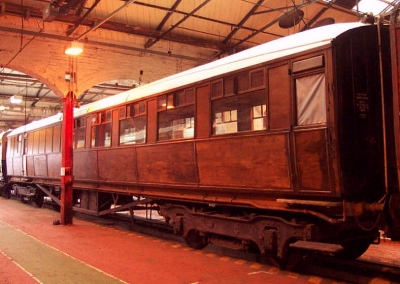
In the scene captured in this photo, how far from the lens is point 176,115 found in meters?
7.67

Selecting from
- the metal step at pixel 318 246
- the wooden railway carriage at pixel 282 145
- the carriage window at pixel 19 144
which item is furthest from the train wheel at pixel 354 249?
the carriage window at pixel 19 144

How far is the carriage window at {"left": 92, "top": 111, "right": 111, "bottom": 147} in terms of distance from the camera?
10.1 m

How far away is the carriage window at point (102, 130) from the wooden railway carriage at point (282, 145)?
2.19 m

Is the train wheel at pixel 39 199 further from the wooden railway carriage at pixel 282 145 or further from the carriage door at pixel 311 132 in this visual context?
the carriage door at pixel 311 132

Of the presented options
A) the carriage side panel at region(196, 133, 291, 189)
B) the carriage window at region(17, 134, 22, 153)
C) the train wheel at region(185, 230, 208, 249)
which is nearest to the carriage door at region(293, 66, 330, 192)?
the carriage side panel at region(196, 133, 291, 189)

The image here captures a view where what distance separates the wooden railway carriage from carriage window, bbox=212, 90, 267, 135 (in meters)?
0.02

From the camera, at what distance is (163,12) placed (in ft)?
40.3

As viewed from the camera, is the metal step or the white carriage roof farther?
the white carriage roof

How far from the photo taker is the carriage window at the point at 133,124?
8633mm

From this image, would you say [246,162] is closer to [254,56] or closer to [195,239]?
[254,56]

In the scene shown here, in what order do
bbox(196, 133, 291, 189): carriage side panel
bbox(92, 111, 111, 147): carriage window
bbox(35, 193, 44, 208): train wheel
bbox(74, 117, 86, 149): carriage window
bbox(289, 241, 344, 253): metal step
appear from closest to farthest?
bbox(289, 241, 344, 253): metal step < bbox(196, 133, 291, 189): carriage side panel < bbox(92, 111, 111, 147): carriage window < bbox(74, 117, 86, 149): carriage window < bbox(35, 193, 44, 208): train wheel

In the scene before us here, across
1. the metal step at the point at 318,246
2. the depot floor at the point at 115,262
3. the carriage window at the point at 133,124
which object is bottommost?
the depot floor at the point at 115,262

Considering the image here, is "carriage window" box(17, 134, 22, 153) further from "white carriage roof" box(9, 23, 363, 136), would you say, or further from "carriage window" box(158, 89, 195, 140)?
"carriage window" box(158, 89, 195, 140)

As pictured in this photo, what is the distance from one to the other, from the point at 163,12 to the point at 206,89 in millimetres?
6357
